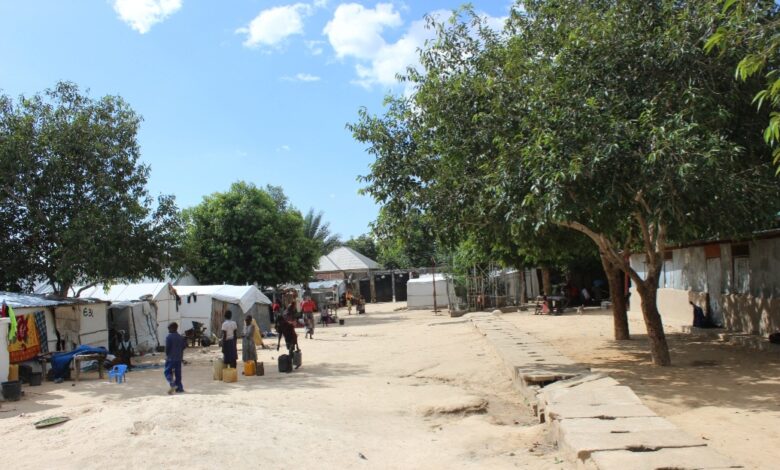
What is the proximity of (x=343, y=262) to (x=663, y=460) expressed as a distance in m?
Answer: 55.2

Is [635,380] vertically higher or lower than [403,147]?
lower

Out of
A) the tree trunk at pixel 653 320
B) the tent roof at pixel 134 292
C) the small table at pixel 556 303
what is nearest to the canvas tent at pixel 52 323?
the tent roof at pixel 134 292

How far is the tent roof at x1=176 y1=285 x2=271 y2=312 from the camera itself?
24297 millimetres

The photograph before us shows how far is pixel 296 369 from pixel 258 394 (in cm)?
364

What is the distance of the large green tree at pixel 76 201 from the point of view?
1642cm

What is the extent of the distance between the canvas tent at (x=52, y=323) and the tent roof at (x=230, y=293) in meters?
5.76

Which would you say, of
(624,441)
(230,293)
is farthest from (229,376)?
(230,293)

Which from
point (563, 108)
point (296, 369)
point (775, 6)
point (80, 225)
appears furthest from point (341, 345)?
point (775, 6)

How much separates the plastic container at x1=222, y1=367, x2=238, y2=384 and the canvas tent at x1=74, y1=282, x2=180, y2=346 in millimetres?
7850

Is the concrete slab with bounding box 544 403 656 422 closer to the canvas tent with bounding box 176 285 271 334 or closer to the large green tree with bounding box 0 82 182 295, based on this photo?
the large green tree with bounding box 0 82 182 295

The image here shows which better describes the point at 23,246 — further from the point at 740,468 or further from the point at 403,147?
the point at 740,468

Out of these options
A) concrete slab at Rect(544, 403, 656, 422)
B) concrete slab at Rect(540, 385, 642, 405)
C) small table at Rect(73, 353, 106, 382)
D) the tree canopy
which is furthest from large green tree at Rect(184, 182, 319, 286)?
concrete slab at Rect(544, 403, 656, 422)

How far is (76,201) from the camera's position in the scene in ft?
57.5

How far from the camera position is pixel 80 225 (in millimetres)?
16297
